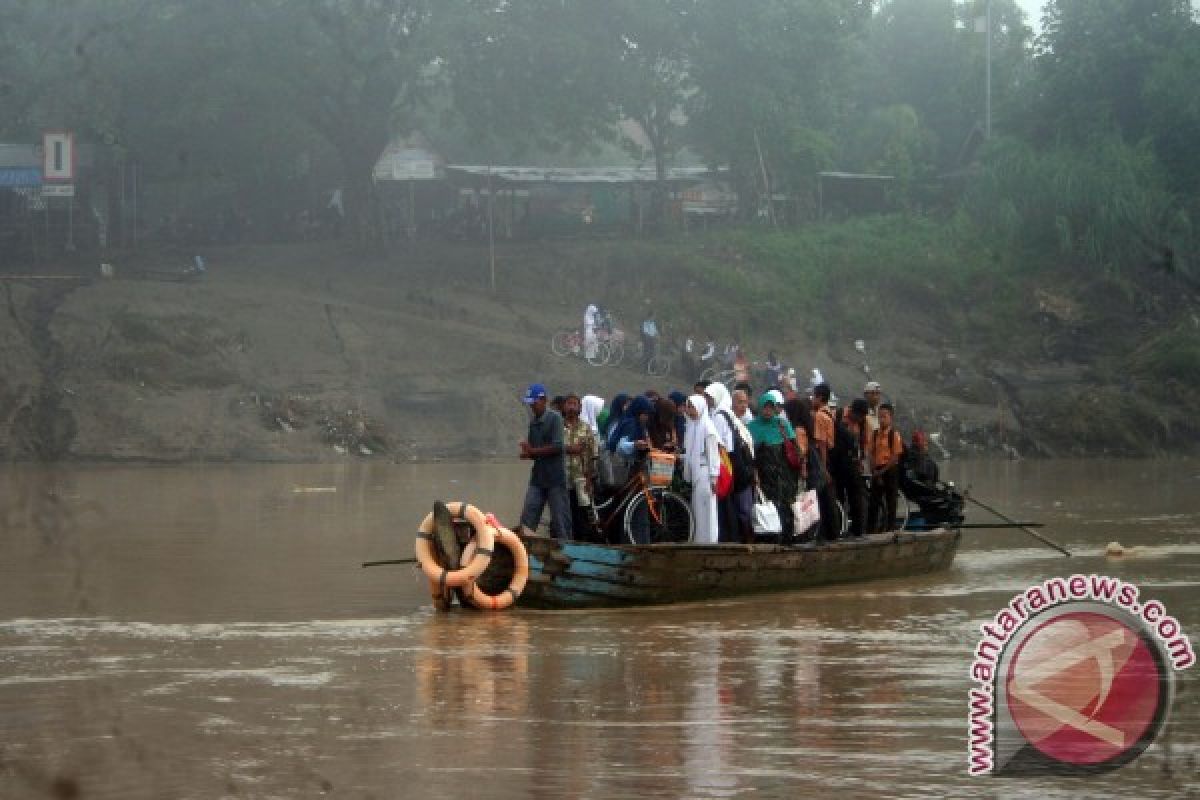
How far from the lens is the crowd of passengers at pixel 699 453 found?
1504cm

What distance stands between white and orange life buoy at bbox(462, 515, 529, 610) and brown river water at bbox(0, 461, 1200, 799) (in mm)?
177

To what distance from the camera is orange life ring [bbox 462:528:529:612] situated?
46.4ft

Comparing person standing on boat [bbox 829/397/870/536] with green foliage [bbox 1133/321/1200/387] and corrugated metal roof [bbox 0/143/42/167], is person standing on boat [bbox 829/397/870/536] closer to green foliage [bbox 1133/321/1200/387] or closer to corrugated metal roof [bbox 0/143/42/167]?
green foliage [bbox 1133/321/1200/387]

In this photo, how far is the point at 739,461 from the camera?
609 inches

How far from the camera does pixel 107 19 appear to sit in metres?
44.8

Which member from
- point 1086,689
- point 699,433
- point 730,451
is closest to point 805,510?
point 730,451

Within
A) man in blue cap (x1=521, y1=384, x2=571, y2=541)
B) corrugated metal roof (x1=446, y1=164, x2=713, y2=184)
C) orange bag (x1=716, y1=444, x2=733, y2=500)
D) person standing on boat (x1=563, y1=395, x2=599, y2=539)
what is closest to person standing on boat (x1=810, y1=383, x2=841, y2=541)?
orange bag (x1=716, y1=444, x2=733, y2=500)

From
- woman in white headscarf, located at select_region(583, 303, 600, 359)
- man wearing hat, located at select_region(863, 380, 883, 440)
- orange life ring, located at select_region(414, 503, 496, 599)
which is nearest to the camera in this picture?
orange life ring, located at select_region(414, 503, 496, 599)

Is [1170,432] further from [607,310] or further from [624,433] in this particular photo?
[624,433]

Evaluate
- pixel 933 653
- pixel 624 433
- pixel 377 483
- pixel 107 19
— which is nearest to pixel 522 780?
pixel 933 653

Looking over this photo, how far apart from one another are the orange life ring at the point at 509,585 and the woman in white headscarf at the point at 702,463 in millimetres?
1642

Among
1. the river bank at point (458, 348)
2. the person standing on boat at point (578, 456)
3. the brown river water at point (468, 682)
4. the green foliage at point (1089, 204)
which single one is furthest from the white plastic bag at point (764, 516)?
the green foliage at point (1089, 204)

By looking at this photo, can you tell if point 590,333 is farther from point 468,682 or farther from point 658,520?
point 468,682

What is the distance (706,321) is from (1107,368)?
9.23 metres
